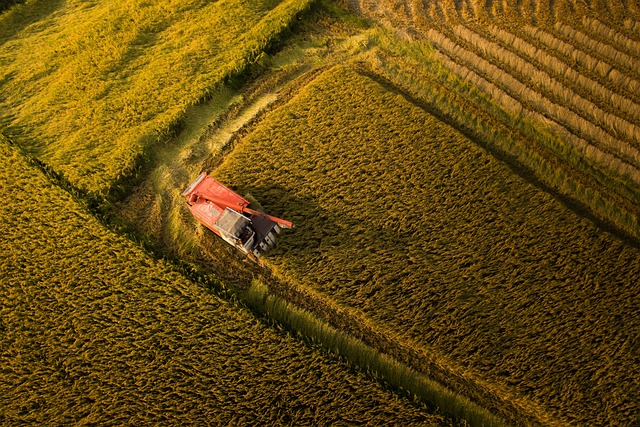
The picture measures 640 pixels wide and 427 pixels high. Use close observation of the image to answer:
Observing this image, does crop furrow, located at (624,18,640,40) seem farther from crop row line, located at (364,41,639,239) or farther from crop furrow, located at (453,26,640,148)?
crop row line, located at (364,41,639,239)

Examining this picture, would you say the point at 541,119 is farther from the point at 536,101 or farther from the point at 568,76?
the point at 568,76

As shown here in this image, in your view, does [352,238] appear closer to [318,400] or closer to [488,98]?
[318,400]

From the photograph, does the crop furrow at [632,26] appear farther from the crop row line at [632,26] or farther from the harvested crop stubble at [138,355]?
the harvested crop stubble at [138,355]

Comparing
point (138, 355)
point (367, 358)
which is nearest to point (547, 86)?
point (367, 358)

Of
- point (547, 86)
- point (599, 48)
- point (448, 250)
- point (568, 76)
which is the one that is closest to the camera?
point (448, 250)

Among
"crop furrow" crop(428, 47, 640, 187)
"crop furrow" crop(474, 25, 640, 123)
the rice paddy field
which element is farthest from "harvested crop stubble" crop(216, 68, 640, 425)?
"crop furrow" crop(474, 25, 640, 123)

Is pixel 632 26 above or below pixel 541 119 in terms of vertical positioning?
above

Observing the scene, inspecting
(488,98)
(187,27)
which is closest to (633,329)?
(488,98)
